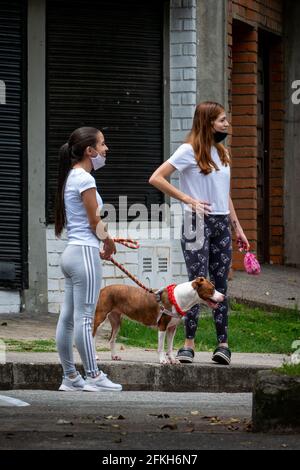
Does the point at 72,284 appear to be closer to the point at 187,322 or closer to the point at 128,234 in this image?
the point at 187,322

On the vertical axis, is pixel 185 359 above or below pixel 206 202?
below

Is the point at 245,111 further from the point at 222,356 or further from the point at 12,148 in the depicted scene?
the point at 222,356

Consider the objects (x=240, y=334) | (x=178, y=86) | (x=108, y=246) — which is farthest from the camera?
(x=178, y=86)

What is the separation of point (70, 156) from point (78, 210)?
428 millimetres

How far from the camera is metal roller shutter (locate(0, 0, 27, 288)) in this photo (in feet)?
52.8

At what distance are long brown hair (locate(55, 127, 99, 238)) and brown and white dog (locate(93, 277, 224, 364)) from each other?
127cm

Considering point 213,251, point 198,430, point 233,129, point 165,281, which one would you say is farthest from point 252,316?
point 198,430

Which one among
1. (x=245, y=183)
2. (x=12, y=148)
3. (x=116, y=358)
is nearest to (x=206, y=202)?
(x=116, y=358)

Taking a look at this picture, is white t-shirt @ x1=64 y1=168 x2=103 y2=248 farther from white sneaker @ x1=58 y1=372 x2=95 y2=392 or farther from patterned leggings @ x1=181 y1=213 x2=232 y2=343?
patterned leggings @ x1=181 y1=213 x2=232 y2=343

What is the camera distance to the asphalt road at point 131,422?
7836mm

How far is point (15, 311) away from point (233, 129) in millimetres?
4910

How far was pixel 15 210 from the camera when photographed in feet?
53.4

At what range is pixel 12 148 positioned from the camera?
16.2 meters

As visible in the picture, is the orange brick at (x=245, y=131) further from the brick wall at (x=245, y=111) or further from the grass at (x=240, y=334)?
the grass at (x=240, y=334)
